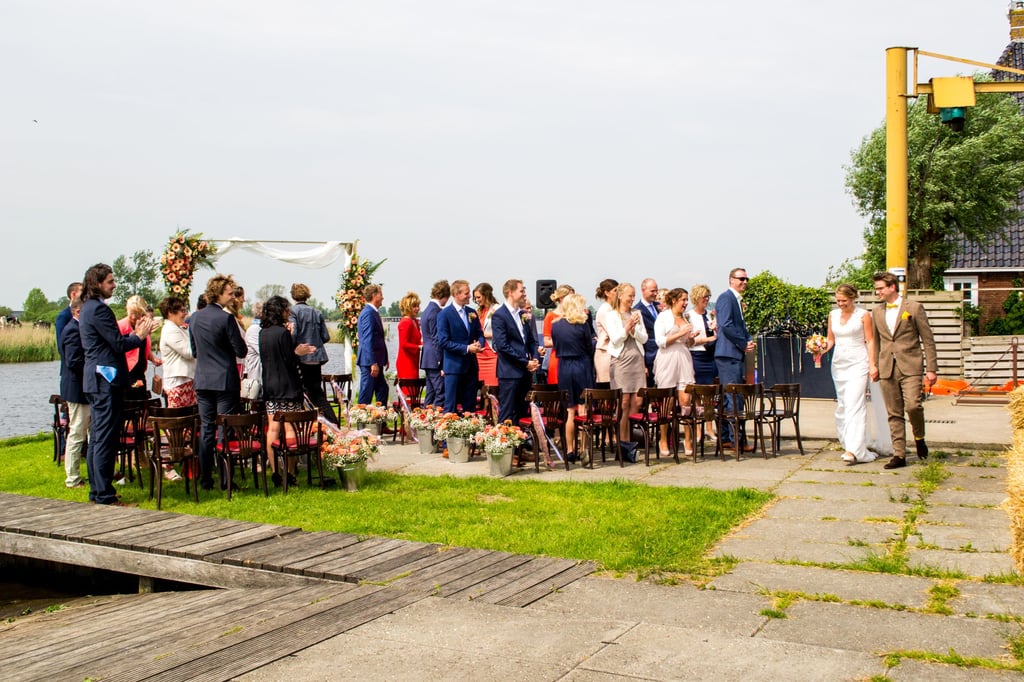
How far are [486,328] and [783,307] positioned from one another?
24.7 ft

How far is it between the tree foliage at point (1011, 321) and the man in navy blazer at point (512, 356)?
74.3ft

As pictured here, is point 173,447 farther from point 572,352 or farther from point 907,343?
point 907,343

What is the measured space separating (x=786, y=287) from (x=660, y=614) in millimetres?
14050

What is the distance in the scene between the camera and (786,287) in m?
18.6

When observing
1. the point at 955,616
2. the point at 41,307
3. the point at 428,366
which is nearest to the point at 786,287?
the point at 428,366

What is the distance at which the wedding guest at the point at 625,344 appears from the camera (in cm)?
1123

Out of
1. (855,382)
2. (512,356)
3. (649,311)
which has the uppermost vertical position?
(649,311)

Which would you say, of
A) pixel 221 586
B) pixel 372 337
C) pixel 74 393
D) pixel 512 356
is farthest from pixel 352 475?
pixel 372 337

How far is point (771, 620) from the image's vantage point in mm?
5316

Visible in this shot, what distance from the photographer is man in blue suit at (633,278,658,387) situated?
1250 cm

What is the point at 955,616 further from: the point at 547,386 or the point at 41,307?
the point at 41,307

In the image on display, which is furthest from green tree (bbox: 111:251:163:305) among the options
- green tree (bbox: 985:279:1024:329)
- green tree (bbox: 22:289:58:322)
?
green tree (bbox: 22:289:58:322)

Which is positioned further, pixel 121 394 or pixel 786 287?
pixel 786 287

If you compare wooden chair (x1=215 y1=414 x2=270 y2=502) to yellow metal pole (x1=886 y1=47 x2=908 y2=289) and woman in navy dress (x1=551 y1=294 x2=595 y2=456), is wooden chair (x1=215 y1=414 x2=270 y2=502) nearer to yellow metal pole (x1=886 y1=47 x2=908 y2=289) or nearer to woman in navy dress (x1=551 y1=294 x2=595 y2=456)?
woman in navy dress (x1=551 y1=294 x2=595 y2=456)
